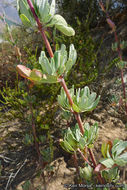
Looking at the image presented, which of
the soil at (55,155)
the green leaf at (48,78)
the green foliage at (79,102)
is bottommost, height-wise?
the soil at (55,155)

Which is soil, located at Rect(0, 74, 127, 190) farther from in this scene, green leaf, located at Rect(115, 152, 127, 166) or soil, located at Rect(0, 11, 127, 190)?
green leaf, located at Rect(115, 152, 127, 166)

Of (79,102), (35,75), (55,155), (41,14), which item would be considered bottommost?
(55,155)

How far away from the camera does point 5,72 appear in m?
2.37

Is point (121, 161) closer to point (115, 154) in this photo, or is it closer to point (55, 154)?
point (115, 154)

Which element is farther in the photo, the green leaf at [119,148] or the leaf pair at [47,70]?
the green leaf at [119,148]

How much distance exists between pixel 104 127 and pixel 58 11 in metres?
2.81

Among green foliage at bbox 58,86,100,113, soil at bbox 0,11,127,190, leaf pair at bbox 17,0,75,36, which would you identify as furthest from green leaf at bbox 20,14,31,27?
soil at bbox 0,11,127,190

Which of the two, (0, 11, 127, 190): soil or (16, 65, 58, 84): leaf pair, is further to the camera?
(0, 11, 127, 190): soil

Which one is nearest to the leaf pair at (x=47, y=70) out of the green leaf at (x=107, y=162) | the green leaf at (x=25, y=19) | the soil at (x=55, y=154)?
the green leaf at (x=25, y=19)

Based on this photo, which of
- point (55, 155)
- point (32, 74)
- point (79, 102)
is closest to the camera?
point (32, 74)

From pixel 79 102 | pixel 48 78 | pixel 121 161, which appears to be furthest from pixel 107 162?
pixel 48 78

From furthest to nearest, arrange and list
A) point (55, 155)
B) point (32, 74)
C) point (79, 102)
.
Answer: point (55, 155), point (79, 102), point (32, 74)

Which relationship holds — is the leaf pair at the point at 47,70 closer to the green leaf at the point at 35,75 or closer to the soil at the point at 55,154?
the green leaf at the point at 35,75

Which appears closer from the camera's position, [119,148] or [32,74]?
[32,74]
